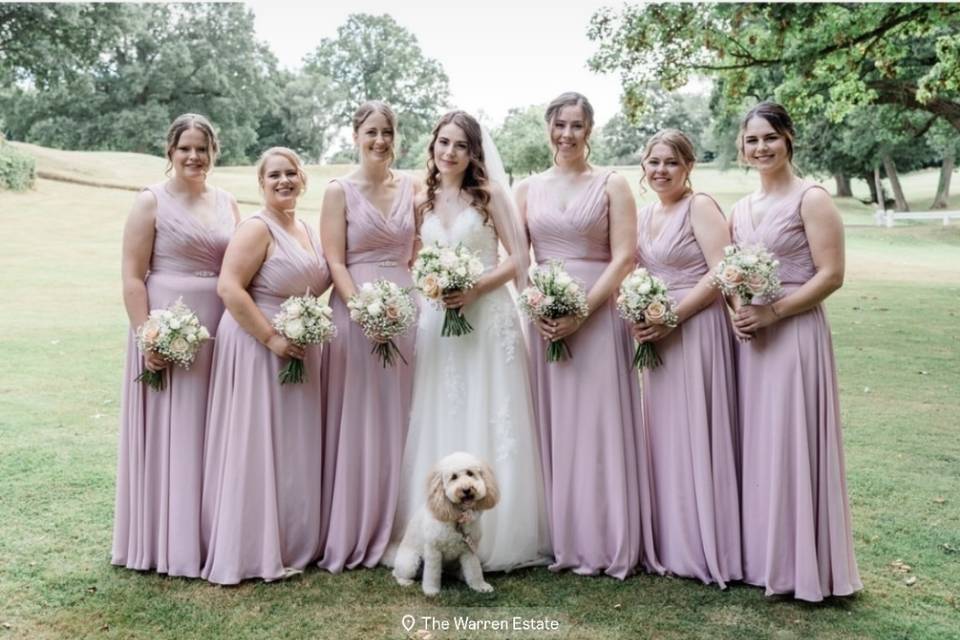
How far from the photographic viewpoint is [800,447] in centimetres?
516

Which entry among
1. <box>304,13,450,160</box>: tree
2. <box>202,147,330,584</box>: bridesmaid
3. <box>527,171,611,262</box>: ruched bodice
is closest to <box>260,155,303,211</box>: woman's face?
<box>202,147,330,584</box>: bridesmaid

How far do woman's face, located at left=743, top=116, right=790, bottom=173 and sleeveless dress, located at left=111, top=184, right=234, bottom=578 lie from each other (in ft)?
11.5

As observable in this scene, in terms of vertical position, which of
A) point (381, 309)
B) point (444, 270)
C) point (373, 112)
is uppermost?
point (373, 112)

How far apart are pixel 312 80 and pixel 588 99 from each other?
4615 cm

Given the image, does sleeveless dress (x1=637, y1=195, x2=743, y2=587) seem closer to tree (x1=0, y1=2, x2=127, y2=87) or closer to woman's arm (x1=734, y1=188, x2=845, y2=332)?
woman's arm (x1=734, y1=188, x2=845, y2=332)

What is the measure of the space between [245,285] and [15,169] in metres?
28.8

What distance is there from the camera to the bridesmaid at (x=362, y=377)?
19.2ft

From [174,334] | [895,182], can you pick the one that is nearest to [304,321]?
[174,334]

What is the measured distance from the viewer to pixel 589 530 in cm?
573

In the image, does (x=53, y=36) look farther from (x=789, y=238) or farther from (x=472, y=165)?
(x=789, y=238)

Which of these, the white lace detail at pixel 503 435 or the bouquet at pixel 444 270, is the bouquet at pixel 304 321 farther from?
the white lace detail at pixel 503 435

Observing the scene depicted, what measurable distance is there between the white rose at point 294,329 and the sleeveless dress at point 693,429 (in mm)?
2339

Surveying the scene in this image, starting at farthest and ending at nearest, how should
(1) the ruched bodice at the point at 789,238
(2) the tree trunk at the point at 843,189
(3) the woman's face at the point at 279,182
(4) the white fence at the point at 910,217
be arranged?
(2) the tree trunk at the point at 843,189, (4) the white fence at the point at 910,217, (3) the woman's face at the point at 279,182, (1) the ruched bodice at the point at 789,238

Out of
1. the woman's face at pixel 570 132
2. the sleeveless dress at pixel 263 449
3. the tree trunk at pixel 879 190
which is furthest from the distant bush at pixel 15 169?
the tree trunk at pixel 879 190
